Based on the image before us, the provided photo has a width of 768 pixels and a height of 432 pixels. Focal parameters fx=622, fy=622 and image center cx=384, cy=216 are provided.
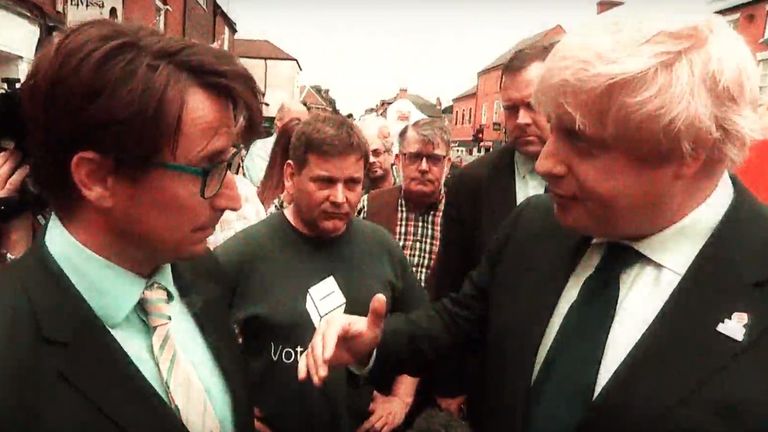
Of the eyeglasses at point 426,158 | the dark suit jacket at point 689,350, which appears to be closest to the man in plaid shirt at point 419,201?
the eyeglasses at point 426,158

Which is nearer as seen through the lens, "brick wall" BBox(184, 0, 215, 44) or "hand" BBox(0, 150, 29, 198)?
"hand" BBox(0, 150, 29, 198)

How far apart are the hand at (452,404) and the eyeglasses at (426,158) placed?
149cm

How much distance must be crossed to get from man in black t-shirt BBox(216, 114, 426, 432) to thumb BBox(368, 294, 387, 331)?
1.36 feet

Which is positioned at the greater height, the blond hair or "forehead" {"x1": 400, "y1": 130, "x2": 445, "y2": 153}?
the blond hair

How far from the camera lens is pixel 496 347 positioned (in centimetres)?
157

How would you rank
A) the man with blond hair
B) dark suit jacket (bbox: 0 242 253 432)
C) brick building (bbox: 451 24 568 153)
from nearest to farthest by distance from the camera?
dark suit jacket (bbox: 0 242 253 432) < the man with blond hair < brick building (bbox: 451 24 568 153)

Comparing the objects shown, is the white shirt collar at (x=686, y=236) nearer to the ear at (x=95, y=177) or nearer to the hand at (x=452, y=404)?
the ear at (x=95, y=177)

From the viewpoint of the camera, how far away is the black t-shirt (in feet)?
7.06

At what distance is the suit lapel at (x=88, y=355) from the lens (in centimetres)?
113

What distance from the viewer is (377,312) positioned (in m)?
1.56

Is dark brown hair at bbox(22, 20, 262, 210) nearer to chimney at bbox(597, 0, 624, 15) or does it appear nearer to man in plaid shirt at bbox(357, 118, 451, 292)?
chimney at bbox(597, 0, 624, 15)

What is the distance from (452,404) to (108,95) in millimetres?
1982

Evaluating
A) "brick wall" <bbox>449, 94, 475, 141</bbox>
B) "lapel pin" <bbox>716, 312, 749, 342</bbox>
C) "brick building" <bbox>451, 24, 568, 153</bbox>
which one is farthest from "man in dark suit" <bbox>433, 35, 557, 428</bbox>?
"brick wall" <bbox>449, 94, 475, 141</bbox>

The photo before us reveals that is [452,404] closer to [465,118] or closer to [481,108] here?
[481,108]
